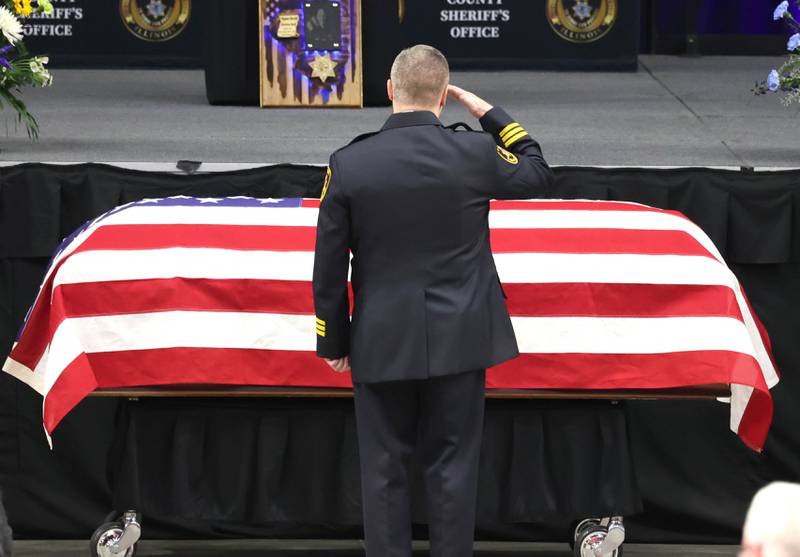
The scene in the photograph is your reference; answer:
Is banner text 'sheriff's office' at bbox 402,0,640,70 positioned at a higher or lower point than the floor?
higher

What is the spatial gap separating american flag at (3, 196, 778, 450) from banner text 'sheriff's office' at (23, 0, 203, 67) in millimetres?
4040

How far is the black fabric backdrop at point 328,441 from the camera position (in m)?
4.02

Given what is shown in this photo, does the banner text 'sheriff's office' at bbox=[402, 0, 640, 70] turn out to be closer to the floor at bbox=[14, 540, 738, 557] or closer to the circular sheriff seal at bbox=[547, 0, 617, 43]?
the circular sheriff seal at bbox=[547, 0, 617, 43]

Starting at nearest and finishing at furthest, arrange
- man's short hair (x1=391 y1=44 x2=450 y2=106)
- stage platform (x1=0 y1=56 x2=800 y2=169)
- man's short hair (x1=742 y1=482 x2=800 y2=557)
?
1. man's short hair (x1=742 y1=482 x2=800 y2=557)
2. man's short hair (x1=391 y1=44 x2=450 y2=106)
3. stage platform (x1=0 y1=56 x2=800 y2=169)

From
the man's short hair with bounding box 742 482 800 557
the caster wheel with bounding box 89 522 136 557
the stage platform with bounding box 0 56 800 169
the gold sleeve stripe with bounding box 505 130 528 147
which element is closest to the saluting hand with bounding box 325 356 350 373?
the gold sleeve stripe with bounding box 505 130 528 147

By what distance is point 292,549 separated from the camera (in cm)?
454

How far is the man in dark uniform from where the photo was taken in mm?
3133

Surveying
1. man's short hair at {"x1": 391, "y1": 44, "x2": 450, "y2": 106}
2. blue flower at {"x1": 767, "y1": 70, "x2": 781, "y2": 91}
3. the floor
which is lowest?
the floor

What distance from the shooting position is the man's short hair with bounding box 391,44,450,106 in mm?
3094

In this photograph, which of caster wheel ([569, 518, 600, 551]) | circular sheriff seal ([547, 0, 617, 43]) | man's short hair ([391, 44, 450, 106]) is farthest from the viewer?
circular sheriff seal ([547, 0, 617, 43])

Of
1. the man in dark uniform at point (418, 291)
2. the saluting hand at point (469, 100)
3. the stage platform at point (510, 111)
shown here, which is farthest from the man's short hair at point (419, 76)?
the stage platform at point (510, 111)

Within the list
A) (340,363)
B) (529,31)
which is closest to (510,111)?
(529,31)

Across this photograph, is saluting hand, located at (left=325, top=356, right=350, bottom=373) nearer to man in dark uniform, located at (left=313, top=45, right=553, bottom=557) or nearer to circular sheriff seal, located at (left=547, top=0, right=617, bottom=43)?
man in dark uniform, located at (left=313, top=45, right=553, bottom=557)

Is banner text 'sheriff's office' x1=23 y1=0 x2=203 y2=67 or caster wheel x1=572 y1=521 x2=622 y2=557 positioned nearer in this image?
caster wheel x1=572 y1=521 x2=622 y2=557
